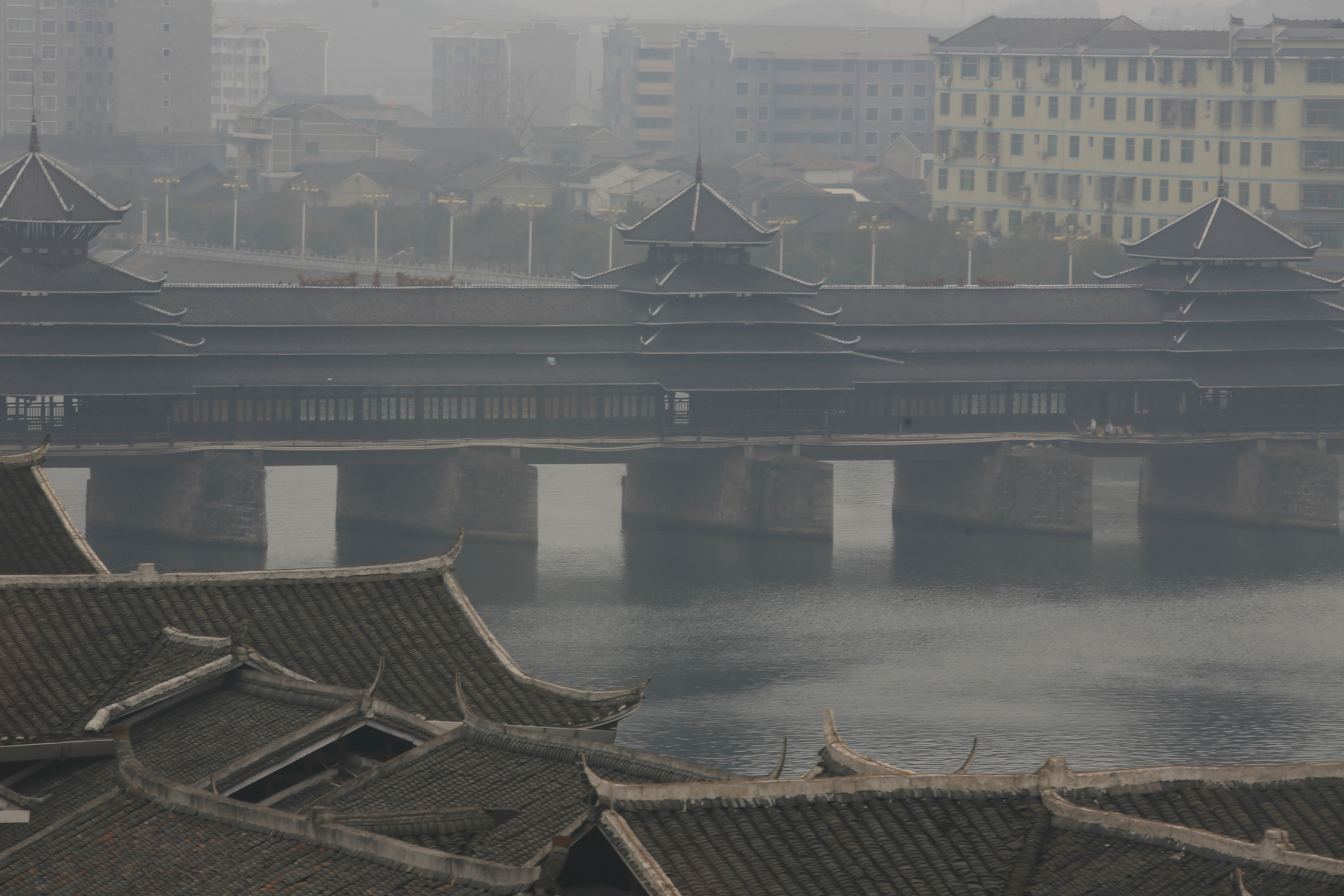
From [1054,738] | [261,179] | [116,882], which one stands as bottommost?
[1054,738]

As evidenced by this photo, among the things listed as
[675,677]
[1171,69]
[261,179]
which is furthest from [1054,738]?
[261,179]

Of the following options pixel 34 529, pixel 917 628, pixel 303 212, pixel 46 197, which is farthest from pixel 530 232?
pixel 34 529

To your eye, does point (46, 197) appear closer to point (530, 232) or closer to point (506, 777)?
point (530, 232)

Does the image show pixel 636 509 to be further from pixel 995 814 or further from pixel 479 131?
pixel 479 131

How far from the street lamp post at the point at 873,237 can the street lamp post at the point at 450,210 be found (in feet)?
67.4

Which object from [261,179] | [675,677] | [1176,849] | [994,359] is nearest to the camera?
[1176,849]

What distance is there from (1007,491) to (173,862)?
51.5m

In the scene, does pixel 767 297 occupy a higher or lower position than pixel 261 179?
lower

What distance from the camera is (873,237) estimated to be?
90688 millimetres

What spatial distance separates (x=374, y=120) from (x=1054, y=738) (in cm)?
13931

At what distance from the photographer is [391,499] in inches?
2361

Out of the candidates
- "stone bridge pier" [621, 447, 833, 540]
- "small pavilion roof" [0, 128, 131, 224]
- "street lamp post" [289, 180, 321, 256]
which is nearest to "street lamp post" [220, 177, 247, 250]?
"street lamp post" [289, 180, 321, 256]

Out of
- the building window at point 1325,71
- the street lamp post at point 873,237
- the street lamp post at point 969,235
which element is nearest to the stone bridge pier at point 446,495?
the street lamp post at point 873,237

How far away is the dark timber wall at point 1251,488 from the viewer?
63.7 meters
